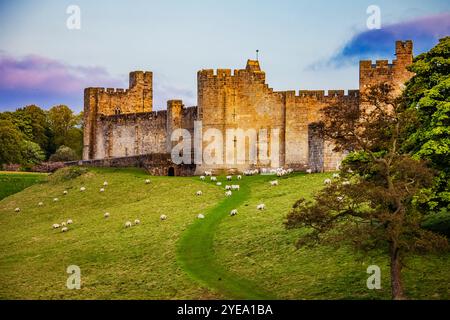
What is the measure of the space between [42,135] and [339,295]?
10333 cm

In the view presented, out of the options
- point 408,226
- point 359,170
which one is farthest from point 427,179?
point 359,170

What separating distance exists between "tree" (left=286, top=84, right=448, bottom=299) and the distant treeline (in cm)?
7393

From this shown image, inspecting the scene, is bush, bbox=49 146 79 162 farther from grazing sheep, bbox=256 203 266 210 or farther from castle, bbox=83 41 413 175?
grazing sheep, bbox=256 203 266 210

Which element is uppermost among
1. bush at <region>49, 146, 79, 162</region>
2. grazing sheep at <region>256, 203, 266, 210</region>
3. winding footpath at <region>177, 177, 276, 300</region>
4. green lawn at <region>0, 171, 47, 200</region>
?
bush at <region>49, 146, 79, 162</region>

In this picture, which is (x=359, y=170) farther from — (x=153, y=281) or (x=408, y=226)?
(x=153, y=281)

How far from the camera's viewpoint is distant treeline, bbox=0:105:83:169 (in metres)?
112

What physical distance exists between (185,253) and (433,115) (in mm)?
13362

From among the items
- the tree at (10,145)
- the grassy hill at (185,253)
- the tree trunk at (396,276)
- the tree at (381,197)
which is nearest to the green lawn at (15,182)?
the grassy hill at (185,253)

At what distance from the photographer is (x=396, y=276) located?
104ft

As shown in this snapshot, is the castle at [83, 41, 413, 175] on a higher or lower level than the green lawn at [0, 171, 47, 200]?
higher

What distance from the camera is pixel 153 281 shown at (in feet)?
123

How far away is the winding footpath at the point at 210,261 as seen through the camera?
34.7 m

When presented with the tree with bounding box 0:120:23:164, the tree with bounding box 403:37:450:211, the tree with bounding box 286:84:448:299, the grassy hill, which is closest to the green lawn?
the grassy hill

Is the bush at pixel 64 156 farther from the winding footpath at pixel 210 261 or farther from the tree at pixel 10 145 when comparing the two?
the winding footpath at pixel 210 261
